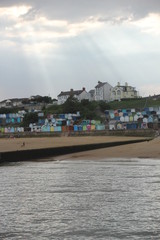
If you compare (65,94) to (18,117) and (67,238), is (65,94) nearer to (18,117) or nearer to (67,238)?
(18,117)

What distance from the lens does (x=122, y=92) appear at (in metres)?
173

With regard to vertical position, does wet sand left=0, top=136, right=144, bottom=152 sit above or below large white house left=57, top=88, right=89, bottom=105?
below

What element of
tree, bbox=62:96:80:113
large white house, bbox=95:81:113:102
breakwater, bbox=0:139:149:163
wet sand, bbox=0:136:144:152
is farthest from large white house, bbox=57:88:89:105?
breakwater, bbox=0:139:149:163

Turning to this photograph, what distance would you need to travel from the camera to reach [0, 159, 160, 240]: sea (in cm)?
996

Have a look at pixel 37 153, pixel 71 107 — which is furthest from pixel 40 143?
pixel 71 107

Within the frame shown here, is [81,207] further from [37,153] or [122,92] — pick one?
[122,92]

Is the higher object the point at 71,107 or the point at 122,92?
the point at 122,92

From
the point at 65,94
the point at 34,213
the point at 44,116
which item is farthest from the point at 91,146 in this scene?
the point at 65,94

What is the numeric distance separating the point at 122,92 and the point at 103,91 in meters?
8.92

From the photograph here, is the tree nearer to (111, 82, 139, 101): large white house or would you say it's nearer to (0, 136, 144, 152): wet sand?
(111, 82, 139, 101): large white house

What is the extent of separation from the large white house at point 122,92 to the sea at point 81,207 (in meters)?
154

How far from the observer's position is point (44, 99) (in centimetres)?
18575

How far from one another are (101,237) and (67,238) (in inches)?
31.1

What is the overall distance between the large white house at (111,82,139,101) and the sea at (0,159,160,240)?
154 meters
